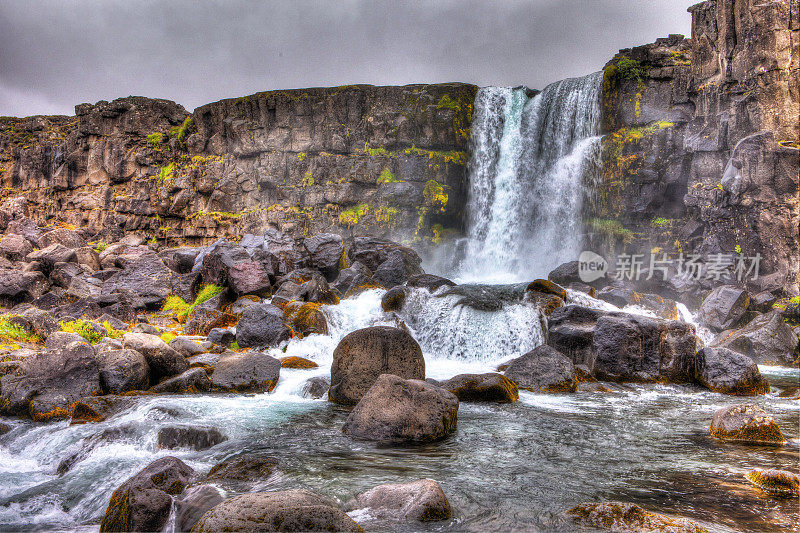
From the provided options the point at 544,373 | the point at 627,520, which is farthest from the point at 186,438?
the point at 544,373

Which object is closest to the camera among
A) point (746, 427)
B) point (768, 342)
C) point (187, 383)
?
point (746, 427)

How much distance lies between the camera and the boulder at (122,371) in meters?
9.30

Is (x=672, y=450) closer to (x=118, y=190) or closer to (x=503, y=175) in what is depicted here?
(x=503, y=175)

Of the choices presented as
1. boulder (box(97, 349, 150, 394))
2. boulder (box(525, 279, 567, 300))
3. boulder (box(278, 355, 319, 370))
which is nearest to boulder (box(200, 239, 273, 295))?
boulder (box(278, 355, 319, 370))

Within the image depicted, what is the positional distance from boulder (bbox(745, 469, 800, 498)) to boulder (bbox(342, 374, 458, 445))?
3535mm

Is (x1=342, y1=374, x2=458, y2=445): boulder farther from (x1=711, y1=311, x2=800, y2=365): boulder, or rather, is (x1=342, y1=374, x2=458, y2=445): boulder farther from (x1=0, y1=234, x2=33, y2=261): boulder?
(x1=0, y1=234, x2=33, y2=261): boulder

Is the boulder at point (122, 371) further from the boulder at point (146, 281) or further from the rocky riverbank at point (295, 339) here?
the boulder at point (146, 281)

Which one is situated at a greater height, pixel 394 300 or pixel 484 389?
pixel 394 300

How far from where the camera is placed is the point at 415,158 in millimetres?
29594

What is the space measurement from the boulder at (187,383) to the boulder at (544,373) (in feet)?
Answer: 19.8

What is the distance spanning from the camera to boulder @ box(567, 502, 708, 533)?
13.4 feet

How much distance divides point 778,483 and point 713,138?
17.9m

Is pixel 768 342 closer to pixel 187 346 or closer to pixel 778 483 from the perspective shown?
pixel 778 483

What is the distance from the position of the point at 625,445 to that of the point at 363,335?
4495 mm
